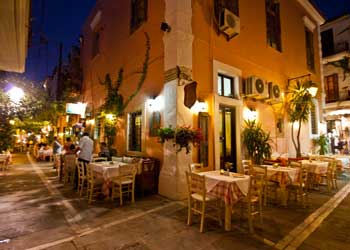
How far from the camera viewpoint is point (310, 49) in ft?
36.4

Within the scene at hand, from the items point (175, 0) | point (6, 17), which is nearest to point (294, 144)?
point (175, 0)

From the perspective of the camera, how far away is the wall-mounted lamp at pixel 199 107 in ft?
17.9

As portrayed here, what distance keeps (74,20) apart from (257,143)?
57.2ft

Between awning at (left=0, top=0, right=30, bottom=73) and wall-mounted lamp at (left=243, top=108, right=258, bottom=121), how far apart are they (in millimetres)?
6077

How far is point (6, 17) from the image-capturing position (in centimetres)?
321

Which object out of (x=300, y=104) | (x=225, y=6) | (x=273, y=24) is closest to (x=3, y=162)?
(x=225, y=6)

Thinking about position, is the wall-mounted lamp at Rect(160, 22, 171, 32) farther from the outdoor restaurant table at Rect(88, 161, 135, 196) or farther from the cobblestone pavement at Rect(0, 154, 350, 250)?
the cobblestone pavement at Rect(0, 154, 350, 250)

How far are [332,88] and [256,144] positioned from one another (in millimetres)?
12145

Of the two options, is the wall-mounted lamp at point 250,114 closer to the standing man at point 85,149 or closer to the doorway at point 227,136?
the doorway at point 227,136

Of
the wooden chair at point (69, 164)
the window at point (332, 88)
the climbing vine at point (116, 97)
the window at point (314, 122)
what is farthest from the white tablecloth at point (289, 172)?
the window at point (332, 88)

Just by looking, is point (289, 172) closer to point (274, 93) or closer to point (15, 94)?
point (274, 93)

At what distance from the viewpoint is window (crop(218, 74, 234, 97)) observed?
6.41 m

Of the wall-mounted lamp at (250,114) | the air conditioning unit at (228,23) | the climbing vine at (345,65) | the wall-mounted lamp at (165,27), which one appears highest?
the climbing vine at (345,65)

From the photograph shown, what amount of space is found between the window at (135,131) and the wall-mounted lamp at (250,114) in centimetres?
354
